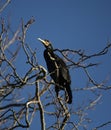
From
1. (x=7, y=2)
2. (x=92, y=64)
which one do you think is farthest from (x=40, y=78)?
(x=7, y=2)

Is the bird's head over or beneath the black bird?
over

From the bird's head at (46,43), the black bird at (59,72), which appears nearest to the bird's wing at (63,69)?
the black bird at (59,72)

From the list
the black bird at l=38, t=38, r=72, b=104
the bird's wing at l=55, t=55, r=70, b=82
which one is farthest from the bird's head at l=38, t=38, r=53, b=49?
the bird's wing at l=55, t=55, r=70, b=82

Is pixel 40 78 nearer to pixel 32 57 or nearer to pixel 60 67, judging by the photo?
pixel 32 57

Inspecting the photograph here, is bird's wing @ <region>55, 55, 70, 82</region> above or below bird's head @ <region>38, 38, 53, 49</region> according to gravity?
below

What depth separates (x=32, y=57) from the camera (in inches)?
157

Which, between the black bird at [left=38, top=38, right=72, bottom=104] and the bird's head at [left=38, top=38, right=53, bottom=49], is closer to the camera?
the black bird at [left=38, top=38, right=72, bottom=104]

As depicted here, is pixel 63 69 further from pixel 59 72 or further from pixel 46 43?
pixel 46 43

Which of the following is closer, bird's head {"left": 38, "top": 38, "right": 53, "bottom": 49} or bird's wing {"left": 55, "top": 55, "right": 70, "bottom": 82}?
bird's wing {"left": 55, "top": 55, "right": 70, "bottom": 82}

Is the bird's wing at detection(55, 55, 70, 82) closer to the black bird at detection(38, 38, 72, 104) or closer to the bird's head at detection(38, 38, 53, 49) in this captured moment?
the black bird at detection(38, 38, 72, 104)

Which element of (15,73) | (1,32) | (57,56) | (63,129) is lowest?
(63,129)

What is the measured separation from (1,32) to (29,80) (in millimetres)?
632

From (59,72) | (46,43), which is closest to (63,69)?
(59,72)

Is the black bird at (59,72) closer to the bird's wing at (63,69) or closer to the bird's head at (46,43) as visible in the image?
the bird's wing at (63,69)
